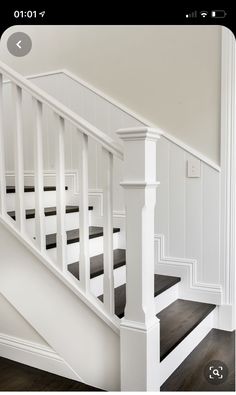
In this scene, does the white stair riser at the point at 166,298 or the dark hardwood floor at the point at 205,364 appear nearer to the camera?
the dark hardwood floor at the point at 205,364

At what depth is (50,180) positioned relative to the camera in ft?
9.58

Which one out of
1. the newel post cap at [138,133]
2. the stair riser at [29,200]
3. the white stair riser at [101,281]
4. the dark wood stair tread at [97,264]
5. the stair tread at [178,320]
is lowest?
the stair tread at [178,320]

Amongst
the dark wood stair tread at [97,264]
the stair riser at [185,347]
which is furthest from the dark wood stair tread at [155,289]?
the stair riser at [185,347]

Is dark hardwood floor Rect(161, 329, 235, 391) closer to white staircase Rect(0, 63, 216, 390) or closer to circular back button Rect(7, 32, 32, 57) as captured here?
white staircase Rect(0, 63, 216, 390)

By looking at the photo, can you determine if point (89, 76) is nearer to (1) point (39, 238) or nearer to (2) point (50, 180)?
(2) point (50, 180)

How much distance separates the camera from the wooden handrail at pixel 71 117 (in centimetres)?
152

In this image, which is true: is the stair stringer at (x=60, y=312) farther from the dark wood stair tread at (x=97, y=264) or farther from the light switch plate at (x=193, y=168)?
the light switch plate at (x=193, y=168)

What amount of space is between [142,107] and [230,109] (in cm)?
58

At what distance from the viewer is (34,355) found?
1823 millimetres

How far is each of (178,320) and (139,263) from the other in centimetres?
73

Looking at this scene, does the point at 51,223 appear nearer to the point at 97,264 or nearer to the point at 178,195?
the point at 97,264

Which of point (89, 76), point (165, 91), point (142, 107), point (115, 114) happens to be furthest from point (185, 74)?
point (89, 76)
